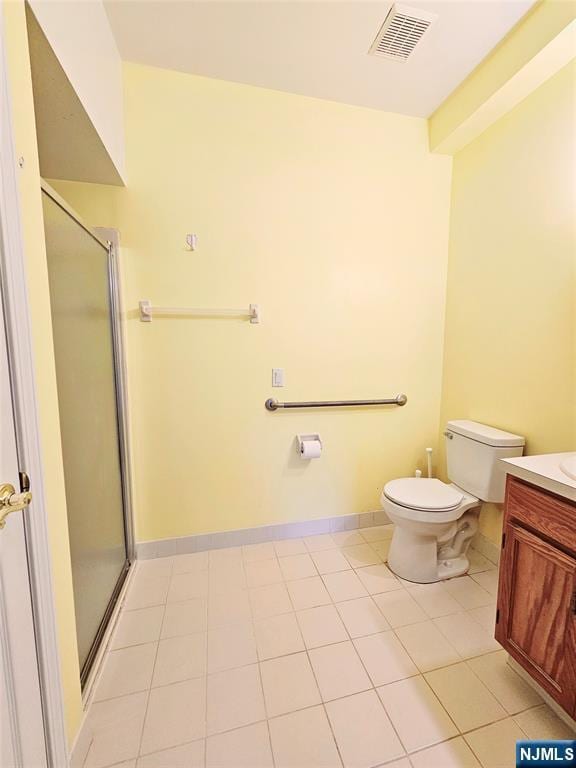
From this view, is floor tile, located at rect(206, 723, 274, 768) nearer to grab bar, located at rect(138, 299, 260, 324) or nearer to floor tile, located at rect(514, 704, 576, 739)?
floor tile, located at rect(514, 704, 576, 739)

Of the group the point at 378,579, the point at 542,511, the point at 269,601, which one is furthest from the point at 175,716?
the point at 542,511

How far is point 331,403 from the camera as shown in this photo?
2.06 m

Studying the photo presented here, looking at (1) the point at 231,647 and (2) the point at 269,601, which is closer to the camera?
(1) the point at 231,647

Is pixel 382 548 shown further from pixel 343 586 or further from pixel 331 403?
pixel 331 403

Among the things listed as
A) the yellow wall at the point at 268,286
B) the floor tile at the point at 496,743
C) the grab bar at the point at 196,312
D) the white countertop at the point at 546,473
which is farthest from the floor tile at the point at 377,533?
the grab bar at the point at 196,312

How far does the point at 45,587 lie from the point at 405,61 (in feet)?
8.29

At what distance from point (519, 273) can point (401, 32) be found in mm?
1222

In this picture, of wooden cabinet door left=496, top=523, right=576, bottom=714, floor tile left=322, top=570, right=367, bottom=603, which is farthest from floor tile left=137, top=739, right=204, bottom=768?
wooden cabinet door left=496, top=523, right=576, bottom=714

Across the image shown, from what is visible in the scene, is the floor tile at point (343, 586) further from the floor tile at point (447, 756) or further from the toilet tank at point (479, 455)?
the toilet tank at point (479, 455)

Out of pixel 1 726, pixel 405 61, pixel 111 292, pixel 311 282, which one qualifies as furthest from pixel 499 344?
pixel 1 726

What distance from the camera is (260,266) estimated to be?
188cm

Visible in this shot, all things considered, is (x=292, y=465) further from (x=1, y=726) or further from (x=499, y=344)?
(x=1, y=726)

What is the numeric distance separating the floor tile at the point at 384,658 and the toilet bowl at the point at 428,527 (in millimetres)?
419

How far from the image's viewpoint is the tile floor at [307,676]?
3.34ft
